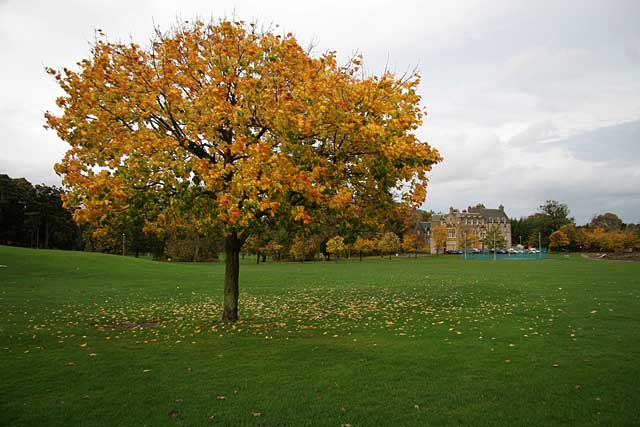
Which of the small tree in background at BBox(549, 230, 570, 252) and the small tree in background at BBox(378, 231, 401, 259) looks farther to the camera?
the small tree in background at BBox(549, 230, 570, 252)

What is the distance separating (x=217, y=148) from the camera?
1246cm

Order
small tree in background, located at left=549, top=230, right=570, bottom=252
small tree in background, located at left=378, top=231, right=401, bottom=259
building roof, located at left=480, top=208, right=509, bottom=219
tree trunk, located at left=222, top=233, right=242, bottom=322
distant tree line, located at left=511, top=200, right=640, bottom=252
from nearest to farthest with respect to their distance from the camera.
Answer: tree trunk, located at left=222, top=233, right=242, bottom=322 → small tree in background, located at left=378, top=231, right=401, bottom=259 → distant tree line, located at left=511, top=200, right=640, bottom=252 → small tree in background, located at left=549, top=230, right=570, bottom=252 → building roof, located at left=480, top=208, right=509, bottom=219

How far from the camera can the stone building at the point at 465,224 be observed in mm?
141125

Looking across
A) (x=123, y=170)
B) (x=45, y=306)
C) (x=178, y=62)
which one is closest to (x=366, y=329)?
(x=123, y=170)

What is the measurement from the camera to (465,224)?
153m

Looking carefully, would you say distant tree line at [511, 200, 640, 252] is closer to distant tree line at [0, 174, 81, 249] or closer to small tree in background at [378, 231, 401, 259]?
small tree in background at [378, 231, 401, 259]

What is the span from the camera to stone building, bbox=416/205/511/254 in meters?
141

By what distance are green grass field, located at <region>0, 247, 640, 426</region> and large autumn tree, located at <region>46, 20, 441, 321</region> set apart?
3403mm

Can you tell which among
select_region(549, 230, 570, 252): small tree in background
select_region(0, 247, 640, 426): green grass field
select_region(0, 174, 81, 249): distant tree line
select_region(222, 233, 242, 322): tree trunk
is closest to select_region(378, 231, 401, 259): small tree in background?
select_region(549, 230, 570, 252): small tree in background

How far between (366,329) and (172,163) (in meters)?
7.61

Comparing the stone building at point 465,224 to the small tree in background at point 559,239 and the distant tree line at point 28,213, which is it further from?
the distant tree line at point 28,213

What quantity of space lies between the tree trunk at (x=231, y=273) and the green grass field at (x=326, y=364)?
709 millimetres

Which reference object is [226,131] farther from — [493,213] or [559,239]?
[493,213]

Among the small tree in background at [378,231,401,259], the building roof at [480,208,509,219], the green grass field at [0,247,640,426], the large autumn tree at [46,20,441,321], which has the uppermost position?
the building roof at [480,208,509,219]
